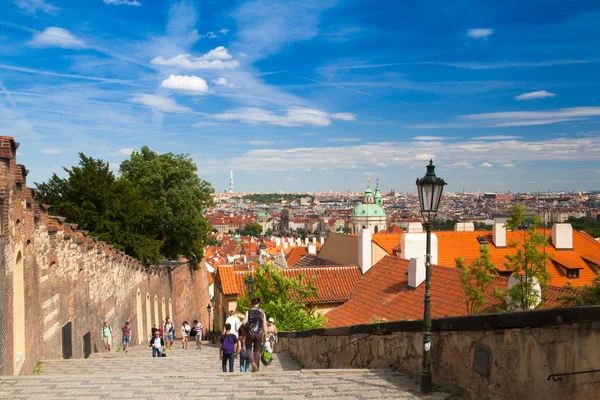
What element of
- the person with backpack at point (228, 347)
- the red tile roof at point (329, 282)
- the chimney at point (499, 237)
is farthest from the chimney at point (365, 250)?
the person with backpack at point (228, 347)

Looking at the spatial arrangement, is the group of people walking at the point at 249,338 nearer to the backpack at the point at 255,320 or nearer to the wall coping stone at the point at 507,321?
the backpack at the point at 255,320

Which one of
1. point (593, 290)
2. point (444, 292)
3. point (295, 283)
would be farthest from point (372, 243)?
point (593, 290)

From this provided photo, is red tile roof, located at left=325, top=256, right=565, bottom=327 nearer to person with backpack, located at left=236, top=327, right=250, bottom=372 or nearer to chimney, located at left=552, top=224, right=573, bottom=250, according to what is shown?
person with backpack, located at left=236, top=327, right=250, bottom=372

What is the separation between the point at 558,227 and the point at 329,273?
40.4ft

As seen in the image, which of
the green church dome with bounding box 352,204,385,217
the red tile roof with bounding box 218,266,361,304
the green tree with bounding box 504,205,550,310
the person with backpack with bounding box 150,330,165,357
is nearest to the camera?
the green tree with bounding box 504,205,550,310

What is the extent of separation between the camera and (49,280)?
14.1m

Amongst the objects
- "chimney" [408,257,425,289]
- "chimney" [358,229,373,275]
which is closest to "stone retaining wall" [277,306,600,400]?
"chimney" [408,257,425,289]

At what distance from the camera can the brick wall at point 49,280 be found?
10.7 metres

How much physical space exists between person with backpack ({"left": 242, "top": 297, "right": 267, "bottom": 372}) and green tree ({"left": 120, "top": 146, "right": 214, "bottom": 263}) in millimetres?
28878

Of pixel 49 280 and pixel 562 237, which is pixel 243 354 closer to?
pixel 49 280

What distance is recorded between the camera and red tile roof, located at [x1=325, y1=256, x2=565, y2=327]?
55.1 feet

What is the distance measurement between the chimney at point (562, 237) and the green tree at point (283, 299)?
14967 mm

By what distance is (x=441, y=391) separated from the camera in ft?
21.9

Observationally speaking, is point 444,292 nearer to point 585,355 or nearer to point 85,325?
point 85,325
